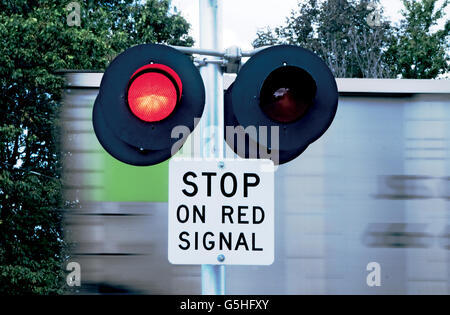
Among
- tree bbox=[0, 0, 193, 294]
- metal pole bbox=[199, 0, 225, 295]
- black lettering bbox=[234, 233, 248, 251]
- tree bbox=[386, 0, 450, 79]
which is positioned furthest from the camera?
tree bbox=[386, 0, 450, 79]

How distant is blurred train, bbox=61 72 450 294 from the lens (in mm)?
6129

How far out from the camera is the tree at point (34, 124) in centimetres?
1404

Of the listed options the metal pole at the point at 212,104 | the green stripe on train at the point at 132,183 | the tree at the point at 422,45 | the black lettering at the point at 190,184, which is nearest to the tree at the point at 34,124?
the green stripe on train at the point at 132,183

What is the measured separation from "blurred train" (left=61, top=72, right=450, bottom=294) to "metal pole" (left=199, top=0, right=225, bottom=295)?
8.93 feet

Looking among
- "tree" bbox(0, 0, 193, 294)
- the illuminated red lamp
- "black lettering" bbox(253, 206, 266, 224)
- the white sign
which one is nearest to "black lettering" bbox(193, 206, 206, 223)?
the white sign

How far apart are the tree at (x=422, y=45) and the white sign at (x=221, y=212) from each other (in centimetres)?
2279

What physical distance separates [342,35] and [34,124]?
16.5 meters

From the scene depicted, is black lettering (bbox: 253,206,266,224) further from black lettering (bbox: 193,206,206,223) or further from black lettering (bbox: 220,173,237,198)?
black lettering (bbox: 193,206,206,223)

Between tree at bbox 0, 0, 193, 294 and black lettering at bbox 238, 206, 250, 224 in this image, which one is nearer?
black lettering at bbox 238, 206, 250, 224

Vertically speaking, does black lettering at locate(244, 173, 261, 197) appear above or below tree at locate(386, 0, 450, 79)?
below

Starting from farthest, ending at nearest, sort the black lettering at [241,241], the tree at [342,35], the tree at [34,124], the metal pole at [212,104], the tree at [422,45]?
the tree at [342,35]
the tree at [422,45]
the tree at [34,124]
the metal pole at [212,104]
the black lettering at [241,241]

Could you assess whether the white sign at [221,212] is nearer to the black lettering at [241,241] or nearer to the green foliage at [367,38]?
the black lettering at [241,241]

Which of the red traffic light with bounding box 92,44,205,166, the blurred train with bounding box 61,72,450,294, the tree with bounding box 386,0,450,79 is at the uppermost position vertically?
the tree with bounding box 386,0,450,79
